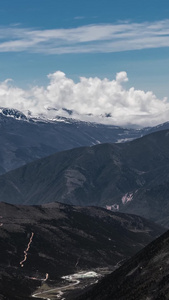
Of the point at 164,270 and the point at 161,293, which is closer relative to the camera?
the point at 161,293

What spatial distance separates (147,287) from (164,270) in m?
11.5

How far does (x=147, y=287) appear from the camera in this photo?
189 meters

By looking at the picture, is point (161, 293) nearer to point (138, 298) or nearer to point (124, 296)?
point (138, 298)

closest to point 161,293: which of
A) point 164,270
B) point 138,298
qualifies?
point 138,298

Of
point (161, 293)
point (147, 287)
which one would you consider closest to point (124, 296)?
point (147, 287)

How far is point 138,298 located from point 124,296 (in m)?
16.3

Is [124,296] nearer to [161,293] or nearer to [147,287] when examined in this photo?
[147,287]

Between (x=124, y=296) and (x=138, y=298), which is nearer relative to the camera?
(x=138, y=298)

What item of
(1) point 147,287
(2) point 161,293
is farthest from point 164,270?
(2) point 161,293

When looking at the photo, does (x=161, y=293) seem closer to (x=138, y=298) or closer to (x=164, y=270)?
(x=138, y=298)

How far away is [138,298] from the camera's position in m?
181

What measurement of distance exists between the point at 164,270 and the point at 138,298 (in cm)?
2049

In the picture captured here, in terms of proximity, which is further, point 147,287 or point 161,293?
point 147,287

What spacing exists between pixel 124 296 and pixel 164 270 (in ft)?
47.8
